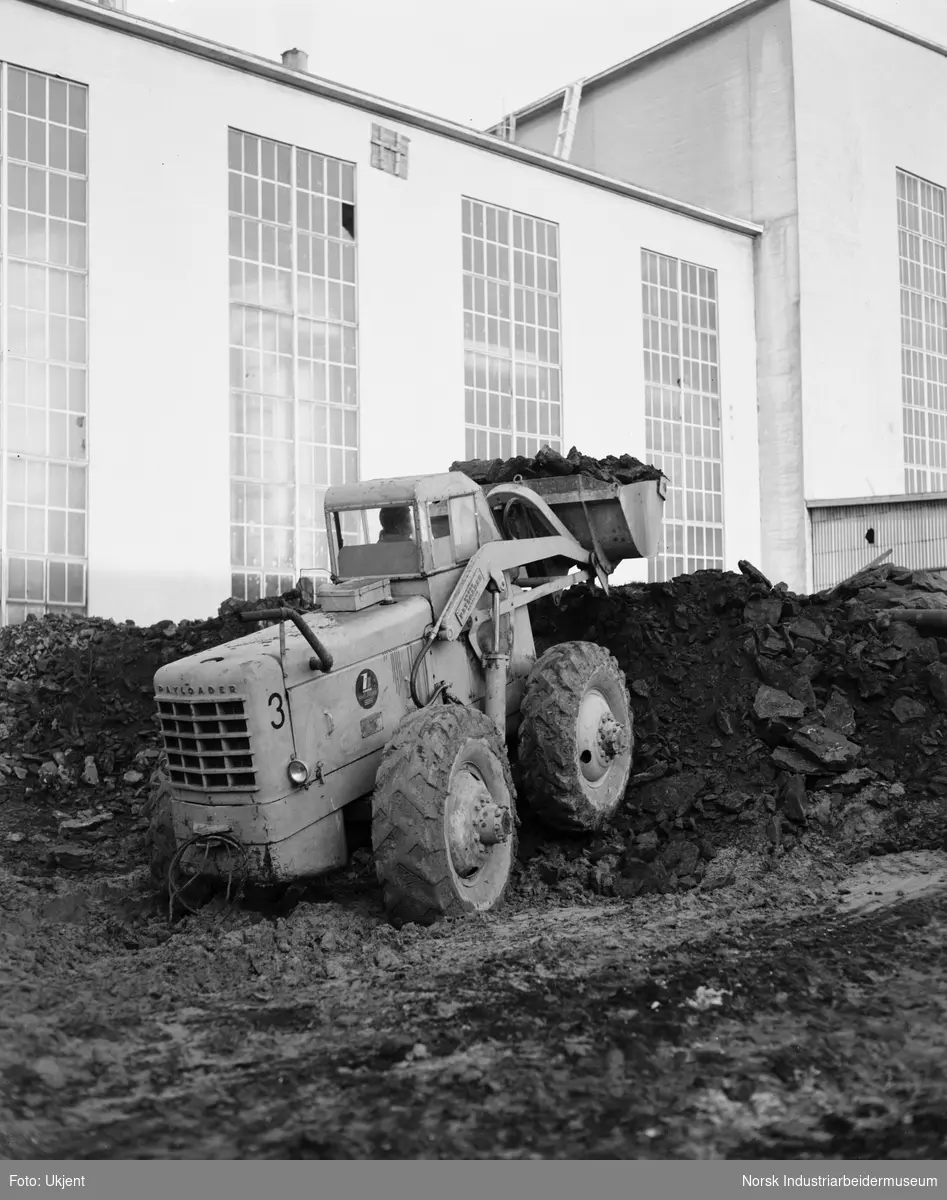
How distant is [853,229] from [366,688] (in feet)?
90.4

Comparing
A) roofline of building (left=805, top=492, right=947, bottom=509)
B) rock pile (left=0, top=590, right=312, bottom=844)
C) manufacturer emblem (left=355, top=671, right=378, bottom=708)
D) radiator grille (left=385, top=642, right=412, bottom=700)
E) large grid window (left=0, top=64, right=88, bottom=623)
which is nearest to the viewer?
manufacturer emblem (left=355, top=671, right=378, bottom=708)

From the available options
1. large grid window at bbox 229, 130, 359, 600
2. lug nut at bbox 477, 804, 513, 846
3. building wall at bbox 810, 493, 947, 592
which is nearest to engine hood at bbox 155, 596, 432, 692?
lug nut at bbox 477, 804, 513, 846

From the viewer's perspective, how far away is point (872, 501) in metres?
29.0

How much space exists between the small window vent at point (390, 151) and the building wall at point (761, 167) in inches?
457

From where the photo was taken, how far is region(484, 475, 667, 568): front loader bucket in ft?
38.1

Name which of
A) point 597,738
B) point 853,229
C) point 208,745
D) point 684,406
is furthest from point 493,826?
point 853,229

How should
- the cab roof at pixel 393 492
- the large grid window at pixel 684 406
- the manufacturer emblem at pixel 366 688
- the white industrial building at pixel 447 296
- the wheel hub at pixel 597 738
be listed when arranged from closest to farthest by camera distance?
the manufacturer emblem at pixel 366 688 < the cab roof at pixel 393 492 < the wheel hub at pixel 597 738 < the white industrial building at pixel 447 296 < the large grid window at pixel 684 406

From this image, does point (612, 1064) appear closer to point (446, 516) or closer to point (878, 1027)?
point (878, 1027)

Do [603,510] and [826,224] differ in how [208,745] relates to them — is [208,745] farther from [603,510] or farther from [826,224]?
[826,224]

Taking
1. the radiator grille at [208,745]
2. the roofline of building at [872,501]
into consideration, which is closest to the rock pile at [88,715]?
the radiator grille at [208,745]

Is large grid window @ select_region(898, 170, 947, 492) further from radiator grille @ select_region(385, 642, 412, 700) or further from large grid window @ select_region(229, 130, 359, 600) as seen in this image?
radiator grille @ select_region(385, 642, 412, 700)

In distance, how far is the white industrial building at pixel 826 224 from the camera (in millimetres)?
30500

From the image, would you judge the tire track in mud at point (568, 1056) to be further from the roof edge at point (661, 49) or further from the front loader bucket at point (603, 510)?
the roof edge at point (661, 49)

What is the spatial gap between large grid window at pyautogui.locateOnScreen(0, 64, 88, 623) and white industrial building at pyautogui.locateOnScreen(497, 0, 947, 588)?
14.2 m
